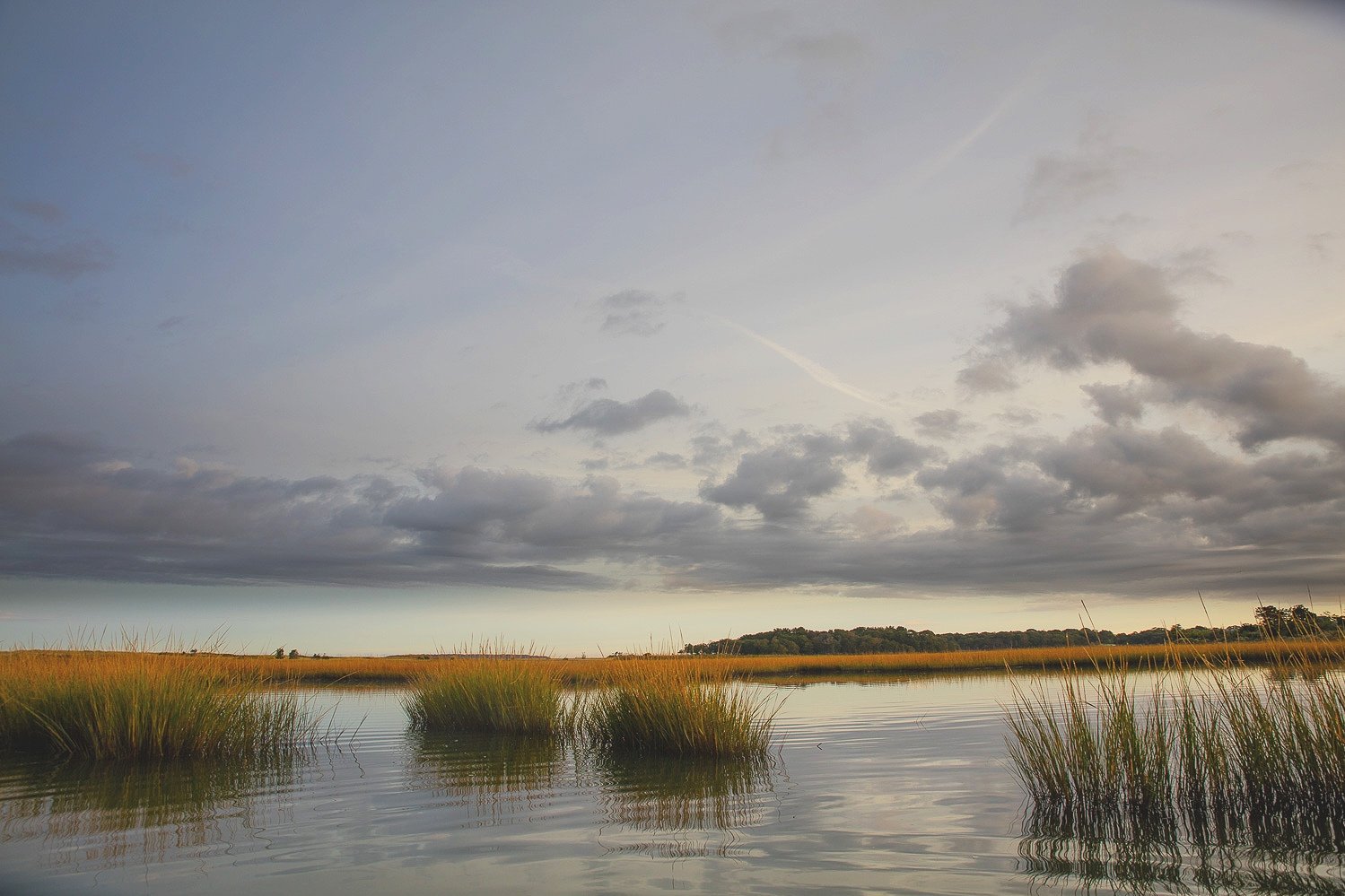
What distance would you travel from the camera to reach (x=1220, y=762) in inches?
295

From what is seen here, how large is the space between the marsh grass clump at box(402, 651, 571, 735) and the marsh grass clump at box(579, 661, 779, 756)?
1.86 meters

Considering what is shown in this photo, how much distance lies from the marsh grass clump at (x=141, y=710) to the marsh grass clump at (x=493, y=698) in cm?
342

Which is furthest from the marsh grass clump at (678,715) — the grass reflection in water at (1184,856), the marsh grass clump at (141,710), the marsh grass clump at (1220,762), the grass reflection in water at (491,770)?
the marsh grass clump at (141,710)

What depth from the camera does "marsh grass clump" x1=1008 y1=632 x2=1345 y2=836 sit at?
701 centimetres

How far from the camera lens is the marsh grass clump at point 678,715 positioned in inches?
464

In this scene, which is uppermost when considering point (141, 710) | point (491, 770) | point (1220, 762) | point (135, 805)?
point (141, 710)

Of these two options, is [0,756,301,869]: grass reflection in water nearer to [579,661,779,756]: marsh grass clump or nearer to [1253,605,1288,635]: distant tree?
[579,661,779,756]: marsh grass clump

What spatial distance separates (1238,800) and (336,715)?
19.3 m

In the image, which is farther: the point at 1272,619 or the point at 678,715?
the point at 678,715

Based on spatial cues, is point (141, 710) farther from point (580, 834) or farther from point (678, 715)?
point (580, 834)

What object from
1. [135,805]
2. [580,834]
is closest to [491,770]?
[135,805]

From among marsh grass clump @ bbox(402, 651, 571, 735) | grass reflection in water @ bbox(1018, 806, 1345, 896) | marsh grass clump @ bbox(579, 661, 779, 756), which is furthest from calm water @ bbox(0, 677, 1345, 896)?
marsh grass clump @ bbox(402, 651, 571, 735)

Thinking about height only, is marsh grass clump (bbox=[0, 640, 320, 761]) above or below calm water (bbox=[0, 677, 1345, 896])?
above

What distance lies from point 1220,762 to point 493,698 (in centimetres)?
1229
